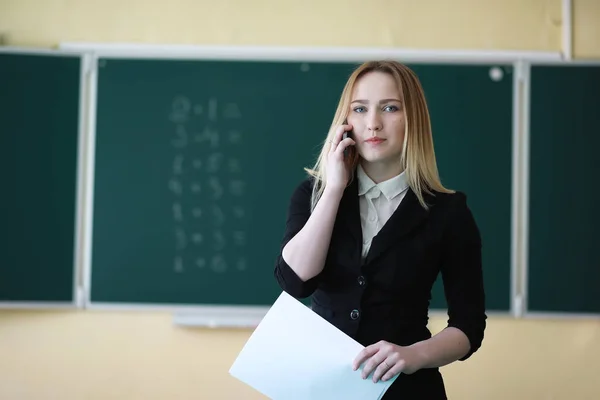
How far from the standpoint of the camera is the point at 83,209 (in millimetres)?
3021

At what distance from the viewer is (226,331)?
3.00m

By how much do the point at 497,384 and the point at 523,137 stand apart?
122cm

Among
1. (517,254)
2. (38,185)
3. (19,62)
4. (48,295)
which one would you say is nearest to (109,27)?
(19,62)

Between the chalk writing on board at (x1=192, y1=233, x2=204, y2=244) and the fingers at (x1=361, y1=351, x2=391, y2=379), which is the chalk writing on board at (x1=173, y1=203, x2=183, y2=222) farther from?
the fingers at (x1=361, y1=351, x2=391, y2=379)

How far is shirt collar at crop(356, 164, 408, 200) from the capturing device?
3.74ft

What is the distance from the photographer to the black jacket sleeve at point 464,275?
1.08 meters

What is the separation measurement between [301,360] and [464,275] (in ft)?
1.08

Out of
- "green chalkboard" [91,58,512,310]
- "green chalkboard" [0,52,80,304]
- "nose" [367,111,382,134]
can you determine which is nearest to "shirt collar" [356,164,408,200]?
"nose" [367,111,382,134]

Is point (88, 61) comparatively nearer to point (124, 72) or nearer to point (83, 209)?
point (124, 72)

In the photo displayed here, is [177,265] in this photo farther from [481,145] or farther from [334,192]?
[334,192]

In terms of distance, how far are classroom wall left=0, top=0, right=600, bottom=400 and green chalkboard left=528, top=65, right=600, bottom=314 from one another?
141mm

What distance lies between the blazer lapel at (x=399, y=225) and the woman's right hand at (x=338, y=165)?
0.11m

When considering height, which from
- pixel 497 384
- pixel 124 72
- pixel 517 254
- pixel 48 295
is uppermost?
pixel 124 72

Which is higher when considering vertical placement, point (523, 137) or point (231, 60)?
point (231, 60)
